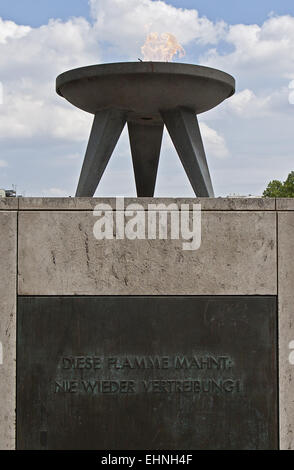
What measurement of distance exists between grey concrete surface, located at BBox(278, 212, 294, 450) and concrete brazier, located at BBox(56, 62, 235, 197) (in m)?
2.33

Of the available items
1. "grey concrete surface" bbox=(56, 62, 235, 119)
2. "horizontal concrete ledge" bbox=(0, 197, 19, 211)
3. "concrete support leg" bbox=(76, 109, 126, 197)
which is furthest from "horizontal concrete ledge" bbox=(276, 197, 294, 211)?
"concrete support leg" bbox=(76, 109, 126, 197)

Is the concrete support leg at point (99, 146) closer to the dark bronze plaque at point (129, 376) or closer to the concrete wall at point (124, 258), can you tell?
the concrete wall at point (124, 258)

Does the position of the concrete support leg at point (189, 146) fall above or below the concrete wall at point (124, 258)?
above

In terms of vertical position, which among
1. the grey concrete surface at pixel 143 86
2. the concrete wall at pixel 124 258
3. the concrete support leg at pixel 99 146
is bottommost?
the concrete wall at pixel 124 258

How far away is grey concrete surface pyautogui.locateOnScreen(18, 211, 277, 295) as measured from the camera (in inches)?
208

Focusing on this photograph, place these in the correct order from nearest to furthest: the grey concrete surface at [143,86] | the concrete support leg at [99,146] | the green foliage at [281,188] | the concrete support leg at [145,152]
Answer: the grey concrete surface at [143,86], the concrete support leg at [99,146], the concrete support leg at [145,152], the green foliage at [281,188]

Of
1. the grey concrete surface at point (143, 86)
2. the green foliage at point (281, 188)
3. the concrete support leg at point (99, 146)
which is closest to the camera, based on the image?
the grey concrete surface at point (143, 86)

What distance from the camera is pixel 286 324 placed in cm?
533

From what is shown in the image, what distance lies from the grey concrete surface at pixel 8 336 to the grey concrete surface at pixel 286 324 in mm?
2242

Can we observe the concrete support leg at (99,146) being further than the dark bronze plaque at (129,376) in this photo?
Yes

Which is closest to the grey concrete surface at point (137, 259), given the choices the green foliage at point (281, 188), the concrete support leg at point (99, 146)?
the concrete support leg at point (99, 146)

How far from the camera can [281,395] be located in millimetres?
5316

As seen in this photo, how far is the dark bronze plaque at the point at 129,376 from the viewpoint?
5.28 metres

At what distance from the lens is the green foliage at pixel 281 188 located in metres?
48.1
